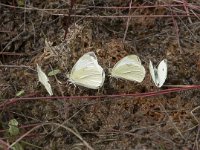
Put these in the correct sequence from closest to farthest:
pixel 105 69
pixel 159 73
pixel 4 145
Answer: pixel 4 145 < pixel 159 73 < pixel 105 69

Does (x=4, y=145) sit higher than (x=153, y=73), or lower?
lower

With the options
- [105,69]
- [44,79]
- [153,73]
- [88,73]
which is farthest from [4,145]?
[153,73]

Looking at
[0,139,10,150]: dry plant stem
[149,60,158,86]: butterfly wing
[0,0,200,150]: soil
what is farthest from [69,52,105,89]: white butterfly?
[0,139,10,150]: dry plant stem

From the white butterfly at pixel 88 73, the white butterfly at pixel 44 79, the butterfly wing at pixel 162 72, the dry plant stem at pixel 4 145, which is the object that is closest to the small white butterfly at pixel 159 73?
the butterfly wing at pixel 162 72

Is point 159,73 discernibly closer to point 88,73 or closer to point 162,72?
point 162,72

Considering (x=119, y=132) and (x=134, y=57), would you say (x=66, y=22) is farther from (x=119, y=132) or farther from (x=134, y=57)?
(x=119, y=132)

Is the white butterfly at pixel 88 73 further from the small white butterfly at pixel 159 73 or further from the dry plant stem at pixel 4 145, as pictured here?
the dry plant stem at pixel 4 145

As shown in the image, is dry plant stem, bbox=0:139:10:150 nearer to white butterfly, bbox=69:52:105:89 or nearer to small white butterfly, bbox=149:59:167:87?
white butterfly, bbox=69:52:105:89
